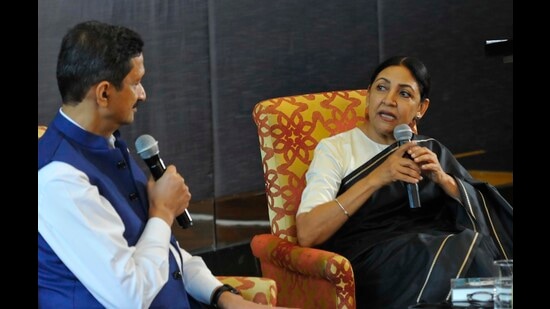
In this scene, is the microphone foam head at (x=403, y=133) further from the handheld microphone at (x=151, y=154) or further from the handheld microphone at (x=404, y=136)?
the handheld microphone at (x=151, y=154)

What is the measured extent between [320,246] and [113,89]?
1152 mm

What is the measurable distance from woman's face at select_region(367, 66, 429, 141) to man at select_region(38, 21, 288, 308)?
1089mm

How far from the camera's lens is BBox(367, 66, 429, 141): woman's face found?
3.15 m

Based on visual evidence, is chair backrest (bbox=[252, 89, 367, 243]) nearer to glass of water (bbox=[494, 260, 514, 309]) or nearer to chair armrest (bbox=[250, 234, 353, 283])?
chair armrest (bbox=[250, 234, 353, 283])

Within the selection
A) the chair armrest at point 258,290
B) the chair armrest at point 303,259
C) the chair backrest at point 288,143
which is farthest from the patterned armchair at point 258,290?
the chair backrest at point 288,143

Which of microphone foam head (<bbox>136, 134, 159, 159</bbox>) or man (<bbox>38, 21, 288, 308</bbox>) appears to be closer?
man (<bbox>38, 21, 288, 308</bbox>)


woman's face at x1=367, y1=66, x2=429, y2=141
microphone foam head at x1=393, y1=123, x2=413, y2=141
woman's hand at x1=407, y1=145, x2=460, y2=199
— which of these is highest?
woman's face at x1=367, y1=66, x2=429, y2=141

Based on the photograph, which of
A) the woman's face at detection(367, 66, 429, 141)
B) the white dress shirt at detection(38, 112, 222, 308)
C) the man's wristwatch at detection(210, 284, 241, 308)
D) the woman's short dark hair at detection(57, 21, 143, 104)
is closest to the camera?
the white dress shirt at detection(38, 112, 222, 308)

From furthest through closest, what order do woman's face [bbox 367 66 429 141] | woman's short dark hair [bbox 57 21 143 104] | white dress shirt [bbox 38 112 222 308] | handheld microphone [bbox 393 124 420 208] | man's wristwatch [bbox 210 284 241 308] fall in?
woman's face [bbox 367 66 429 141] < handheld microphone [bbox 393 124 420 208] < man's wristwatch [bbox 210 284 241 308] < woman's short dark hair [bbox 57 21 143 104] < white dress shirt [bbox 38 112 222 308]

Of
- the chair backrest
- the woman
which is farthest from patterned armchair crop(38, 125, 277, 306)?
the chair backrest

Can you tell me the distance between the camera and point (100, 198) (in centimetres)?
208

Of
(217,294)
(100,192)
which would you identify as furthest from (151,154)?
(217,294)

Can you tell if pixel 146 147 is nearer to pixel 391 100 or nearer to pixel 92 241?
pixel 92 241

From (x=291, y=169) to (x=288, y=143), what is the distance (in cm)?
9
